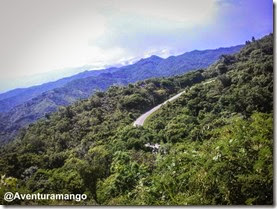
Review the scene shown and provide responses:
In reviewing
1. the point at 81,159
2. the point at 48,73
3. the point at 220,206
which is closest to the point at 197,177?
the point at 220,206

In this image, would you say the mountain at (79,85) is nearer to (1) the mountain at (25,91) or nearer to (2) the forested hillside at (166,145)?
(1) the mountain at (25,91)

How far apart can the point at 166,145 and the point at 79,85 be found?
1.93 m

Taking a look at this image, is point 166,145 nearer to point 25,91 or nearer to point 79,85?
point 79,85

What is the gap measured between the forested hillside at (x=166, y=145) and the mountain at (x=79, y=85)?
0.24 m

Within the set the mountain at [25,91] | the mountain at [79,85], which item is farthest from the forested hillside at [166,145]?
the mountain at [25,91]

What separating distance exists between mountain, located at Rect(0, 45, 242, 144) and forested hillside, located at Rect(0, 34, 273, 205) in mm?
245

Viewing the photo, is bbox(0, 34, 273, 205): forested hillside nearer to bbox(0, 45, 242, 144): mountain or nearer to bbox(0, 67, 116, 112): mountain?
bbox(0, 45, 242, 144): mountain

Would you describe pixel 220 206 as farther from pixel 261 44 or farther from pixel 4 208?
pixel 4 208

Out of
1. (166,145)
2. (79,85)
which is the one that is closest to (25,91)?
(79,85)

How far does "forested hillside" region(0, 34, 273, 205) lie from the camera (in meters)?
4.73

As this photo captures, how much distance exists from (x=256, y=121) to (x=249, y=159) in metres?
0.67

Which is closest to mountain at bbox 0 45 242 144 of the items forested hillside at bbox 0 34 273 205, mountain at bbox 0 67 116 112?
mountain at bbox 0 67 116 112

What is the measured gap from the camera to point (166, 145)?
6.56 m

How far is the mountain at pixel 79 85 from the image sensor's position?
673 centimetres
